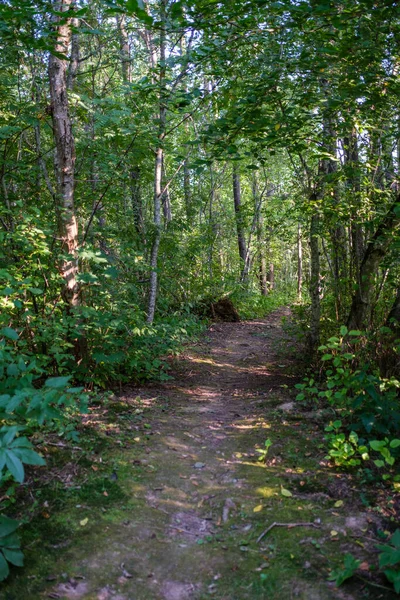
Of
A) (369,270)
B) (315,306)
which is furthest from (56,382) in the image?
(315,306)

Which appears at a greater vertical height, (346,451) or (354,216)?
(354,216)

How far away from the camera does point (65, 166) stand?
586 cm

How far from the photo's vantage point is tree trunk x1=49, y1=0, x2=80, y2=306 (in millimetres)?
5684

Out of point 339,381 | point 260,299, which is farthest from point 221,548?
Answer: point 260,299

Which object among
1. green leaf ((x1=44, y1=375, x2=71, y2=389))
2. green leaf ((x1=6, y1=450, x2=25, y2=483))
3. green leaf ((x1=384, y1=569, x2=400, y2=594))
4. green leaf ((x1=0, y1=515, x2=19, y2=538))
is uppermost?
green leaf ((x1=44, y1=375, x2=71, y2=389))

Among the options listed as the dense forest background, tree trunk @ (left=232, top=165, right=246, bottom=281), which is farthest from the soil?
tree trunk @ (left=232, top=165, right=246, bottom=281)

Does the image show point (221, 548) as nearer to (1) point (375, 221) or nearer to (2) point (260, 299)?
(1) point (375, 221)

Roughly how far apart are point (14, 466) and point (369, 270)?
5.00 meters

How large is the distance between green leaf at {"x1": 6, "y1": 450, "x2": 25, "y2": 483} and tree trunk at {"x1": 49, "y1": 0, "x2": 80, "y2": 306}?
12.3 ft

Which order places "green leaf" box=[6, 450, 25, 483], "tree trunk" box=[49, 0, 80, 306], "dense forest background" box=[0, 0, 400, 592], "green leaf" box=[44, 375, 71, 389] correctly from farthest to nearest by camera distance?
1. "tree trunk" box=[49, 0, 80, 306]
2. "dense forest background" box=[0, 0, 400, 592]
3. "green leaf" box=[44, 375, 71, 389]
4. "green leaf" box=[6, 450, 25, 483]

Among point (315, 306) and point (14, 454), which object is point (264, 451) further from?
point (315, 306)

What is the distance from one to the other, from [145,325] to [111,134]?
3.36 meters

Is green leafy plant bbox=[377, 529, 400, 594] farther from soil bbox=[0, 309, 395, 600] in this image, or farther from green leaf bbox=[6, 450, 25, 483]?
green leaf bbox=[6, 450, 25, 483]

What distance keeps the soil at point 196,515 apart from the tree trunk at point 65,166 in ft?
5.78
